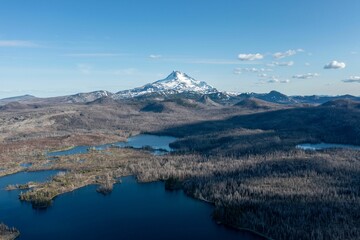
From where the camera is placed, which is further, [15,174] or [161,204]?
[15,174]

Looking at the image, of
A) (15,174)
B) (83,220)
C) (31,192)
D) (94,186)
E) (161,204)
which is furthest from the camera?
(15,174)

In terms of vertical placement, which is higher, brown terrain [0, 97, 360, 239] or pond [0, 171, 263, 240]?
brown terrain [0, 97, 360, 239]

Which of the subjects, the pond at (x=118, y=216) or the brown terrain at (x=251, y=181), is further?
the brown terrain at (x=251, y=181)

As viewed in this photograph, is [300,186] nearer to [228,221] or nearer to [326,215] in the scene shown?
[326,215]

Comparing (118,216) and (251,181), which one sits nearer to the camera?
(118,216)

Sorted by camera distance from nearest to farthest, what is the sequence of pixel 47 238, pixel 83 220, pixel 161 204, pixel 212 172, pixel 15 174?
pixel 47 238 < pixel 83 220 < pixel 161 204 < pixel 212 172 < pixel 15 174

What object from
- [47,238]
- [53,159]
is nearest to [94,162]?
[53,159]

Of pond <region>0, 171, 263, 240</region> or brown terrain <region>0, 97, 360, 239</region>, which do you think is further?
brown terrain <region>0, 97, 360, 239</region>

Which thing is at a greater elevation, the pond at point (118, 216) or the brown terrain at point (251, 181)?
the brown terrain at point (251, 181)
